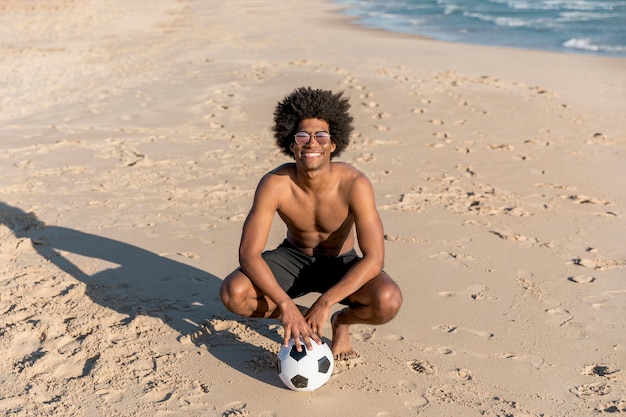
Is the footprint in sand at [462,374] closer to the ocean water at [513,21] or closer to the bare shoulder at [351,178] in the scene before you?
the bare shoulder at [351,178]

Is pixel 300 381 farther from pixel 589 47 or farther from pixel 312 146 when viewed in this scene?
pixel 589 47

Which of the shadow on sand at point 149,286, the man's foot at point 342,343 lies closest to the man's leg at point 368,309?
the man's foot at point 342,343

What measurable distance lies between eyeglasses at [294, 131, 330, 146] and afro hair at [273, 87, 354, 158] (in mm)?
121

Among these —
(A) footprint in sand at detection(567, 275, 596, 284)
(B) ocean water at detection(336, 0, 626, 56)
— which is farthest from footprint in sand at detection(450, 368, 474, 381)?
(B) ocean water at detection(336, 0, 626, 56)

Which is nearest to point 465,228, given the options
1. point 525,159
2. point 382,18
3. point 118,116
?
point 525,159

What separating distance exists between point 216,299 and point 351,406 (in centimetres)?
139

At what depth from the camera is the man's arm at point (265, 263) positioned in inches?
136

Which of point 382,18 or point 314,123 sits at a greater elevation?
point 314,123

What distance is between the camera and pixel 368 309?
142 inches

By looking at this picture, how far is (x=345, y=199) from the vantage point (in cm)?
374

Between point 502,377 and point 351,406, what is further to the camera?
point 502,377

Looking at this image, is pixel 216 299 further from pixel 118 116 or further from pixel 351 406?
pixel 118 116

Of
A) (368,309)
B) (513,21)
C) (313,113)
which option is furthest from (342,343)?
(513,21)

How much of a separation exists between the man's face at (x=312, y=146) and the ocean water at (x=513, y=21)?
43.9 ft
